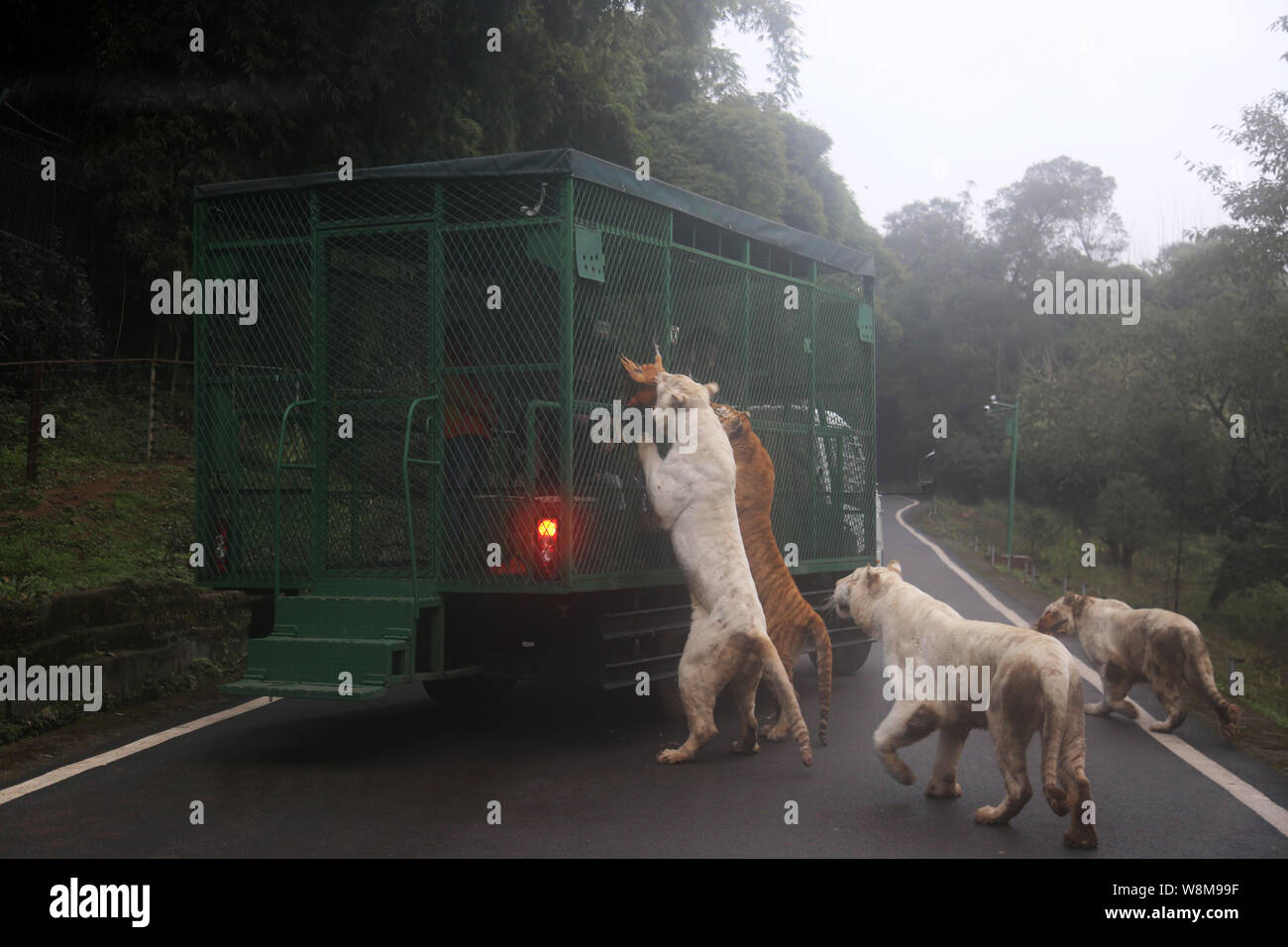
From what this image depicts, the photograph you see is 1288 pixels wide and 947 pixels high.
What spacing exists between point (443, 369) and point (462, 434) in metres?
0.51

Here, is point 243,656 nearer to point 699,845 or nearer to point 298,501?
point 298,501

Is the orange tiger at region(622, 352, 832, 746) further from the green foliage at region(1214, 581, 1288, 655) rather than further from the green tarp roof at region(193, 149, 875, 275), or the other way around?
the green foliage at region(1214, 581, 1288, 655)

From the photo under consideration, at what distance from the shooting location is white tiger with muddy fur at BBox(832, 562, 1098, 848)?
569 cm

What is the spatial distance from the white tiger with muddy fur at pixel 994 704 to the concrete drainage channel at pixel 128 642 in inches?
159

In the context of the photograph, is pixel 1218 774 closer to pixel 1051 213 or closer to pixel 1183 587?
pixel 1183 587

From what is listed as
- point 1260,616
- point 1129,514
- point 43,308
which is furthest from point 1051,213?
point 43,308

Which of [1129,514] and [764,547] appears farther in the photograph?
[1129,514]

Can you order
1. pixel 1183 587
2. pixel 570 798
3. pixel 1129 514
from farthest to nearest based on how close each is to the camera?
1. pixel 1129 514
2. pixel 1183 587
3. pixel 570 798

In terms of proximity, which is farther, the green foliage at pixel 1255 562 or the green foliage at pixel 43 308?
the green foliage at pixel 1255 562

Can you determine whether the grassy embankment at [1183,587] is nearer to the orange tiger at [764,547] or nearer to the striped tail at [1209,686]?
the striped tail at [1209,686]

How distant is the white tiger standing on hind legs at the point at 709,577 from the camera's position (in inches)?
294

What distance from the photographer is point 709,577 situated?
7668 millimetres

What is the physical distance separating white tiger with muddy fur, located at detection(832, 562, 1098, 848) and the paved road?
195mm

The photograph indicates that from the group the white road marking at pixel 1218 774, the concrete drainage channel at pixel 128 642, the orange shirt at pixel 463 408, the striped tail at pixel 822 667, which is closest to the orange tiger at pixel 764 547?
the striped tail at pixel 822 667
